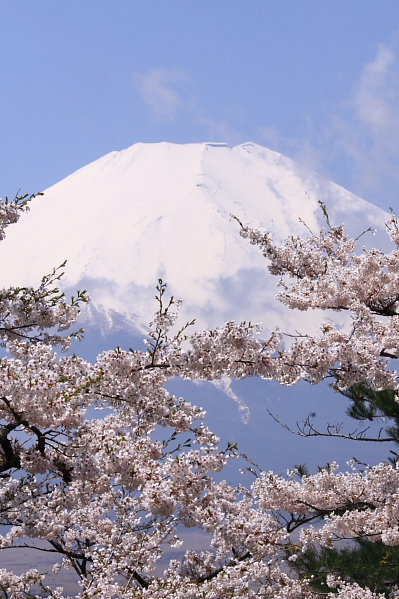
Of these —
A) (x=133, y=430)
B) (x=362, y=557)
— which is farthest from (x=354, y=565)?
(x=133, y=430)

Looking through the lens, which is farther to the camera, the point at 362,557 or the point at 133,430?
the point at 362,557

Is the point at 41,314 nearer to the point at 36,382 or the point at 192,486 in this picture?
the point at 36,382

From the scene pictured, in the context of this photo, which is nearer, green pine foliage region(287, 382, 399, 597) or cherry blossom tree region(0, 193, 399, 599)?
cherry blossom tree region(0, 193, 399, 599)

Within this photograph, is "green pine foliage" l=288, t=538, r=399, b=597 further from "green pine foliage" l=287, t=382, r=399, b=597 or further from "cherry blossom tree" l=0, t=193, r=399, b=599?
"cherry blossom tree" l=0, t=193, r=399, b=599

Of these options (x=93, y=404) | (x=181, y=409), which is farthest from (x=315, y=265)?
(x=93, y=404)

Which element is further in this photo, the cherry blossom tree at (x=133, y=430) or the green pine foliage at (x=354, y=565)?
the green pine foliage at (x=354, y=565)

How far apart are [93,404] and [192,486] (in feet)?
4.32

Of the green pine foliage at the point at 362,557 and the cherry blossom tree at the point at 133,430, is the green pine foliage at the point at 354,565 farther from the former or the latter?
the cherry blossom tree at the point at 133,430

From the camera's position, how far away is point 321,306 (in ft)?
27.8

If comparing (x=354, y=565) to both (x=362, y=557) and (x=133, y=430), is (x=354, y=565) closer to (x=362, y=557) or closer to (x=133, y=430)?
(x=362, y=557)

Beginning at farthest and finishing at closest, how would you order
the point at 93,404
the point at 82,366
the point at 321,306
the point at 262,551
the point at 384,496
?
the point at 321,306 < the point at 384,496 < the point at 262,551 < the point at 93,404 < the point at 82,366

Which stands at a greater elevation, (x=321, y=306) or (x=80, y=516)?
(x=321, y=306)

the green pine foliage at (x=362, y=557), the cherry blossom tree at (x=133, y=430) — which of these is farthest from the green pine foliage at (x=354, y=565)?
the cherry blossom tree at (x=133, y=430)

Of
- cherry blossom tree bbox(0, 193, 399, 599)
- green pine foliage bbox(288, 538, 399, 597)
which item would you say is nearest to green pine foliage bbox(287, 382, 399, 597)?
green pine foliage bbox(288, 538, 399, 597)
